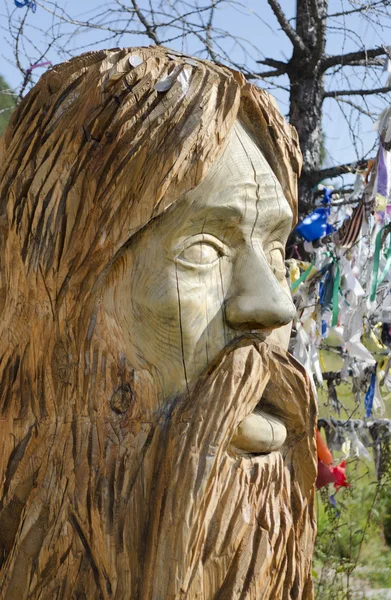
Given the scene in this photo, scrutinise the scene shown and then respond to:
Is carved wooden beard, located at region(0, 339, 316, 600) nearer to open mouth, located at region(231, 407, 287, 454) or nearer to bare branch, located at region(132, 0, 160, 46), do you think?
open mouth, located at region(231, 407, 287, 454)

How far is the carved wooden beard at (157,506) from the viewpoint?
1.54 m

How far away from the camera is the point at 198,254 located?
166 centimetres

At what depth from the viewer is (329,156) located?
4.19m

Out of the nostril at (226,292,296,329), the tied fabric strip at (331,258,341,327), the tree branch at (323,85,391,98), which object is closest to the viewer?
the nostril at (226,292,296,329)

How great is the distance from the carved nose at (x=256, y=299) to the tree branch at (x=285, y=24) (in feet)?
7.97

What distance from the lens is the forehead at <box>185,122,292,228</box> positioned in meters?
1.66

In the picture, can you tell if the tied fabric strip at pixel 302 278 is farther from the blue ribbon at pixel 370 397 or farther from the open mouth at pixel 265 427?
the open mouth at pixel 265 427

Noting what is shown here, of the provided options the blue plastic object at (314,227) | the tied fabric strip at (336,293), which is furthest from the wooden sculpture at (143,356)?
the blue plastic object at (314,227)

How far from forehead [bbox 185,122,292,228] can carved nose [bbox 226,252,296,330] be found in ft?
0.35

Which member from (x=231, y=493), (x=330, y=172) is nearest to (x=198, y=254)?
(x=231, y=493)

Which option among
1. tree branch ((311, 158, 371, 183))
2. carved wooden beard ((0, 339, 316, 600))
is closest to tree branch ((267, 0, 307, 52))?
tree branch ((311, 158, 371, 183))

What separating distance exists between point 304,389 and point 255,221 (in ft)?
1.27

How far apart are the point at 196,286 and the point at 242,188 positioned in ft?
0.80

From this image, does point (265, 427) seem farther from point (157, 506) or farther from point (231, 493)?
point (157, 506)
